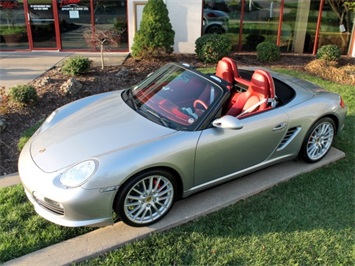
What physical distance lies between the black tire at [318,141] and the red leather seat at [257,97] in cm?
73

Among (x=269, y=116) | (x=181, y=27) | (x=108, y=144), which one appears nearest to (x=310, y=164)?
(x=269, y=116)

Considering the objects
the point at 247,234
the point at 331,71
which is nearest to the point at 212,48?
the point at 331,71

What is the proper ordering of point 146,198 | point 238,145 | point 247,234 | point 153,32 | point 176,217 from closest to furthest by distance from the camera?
point 146,198 < point 247,234 < point 176,217 < point 238,145 < point 153,32

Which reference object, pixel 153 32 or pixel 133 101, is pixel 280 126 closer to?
pixel 133 101

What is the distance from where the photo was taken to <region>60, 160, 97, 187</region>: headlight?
121 inches

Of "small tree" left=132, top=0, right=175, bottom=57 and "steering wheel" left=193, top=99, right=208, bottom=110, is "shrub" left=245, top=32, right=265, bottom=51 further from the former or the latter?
"steering wheel" left=193, top=99, right=208, bottom=110

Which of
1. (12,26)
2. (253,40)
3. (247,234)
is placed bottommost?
(247,234)

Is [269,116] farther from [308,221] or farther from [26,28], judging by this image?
[26,28]

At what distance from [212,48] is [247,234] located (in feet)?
22.0

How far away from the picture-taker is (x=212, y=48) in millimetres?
9367

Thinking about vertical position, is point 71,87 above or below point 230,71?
below

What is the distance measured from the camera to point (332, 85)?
8.00 m

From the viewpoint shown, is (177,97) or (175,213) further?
(177,97)

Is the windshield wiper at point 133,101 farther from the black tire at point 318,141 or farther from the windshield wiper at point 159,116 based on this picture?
the black tire at point 318,141
